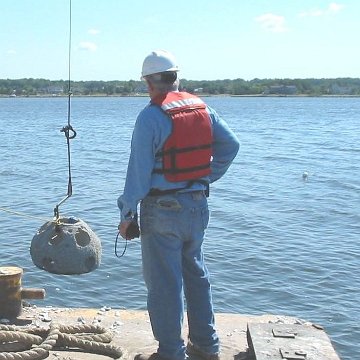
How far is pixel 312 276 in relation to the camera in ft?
37.7

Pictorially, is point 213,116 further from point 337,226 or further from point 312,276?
point 337,226

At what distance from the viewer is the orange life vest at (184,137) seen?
4.85m

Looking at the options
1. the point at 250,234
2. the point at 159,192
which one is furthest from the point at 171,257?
the point at 250,234

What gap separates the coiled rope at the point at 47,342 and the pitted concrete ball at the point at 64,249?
0.48 meters

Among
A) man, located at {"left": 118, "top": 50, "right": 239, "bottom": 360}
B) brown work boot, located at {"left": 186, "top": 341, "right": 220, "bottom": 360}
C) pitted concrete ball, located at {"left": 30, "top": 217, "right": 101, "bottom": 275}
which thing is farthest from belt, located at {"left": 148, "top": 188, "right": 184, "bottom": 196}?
brown work boot, located at {"left": 186, "top": 341, "right": 220, "bottom": 360}

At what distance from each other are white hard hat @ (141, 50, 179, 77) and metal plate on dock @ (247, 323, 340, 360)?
6.70 ft

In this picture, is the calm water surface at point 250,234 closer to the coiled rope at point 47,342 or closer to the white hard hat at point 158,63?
the coiled rope at point 47,342

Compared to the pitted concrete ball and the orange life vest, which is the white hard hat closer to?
the orange life vest

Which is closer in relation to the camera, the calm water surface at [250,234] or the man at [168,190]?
the man at [168,190]

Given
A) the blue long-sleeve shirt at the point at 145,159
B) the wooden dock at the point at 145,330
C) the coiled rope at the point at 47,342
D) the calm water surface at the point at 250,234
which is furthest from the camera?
the calm water surface at the point at 250,234

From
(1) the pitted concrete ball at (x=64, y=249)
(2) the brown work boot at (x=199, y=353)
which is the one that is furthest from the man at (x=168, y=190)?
(1) the pitted concrete ball at (x=64, y=249)

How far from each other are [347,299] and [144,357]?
5.86 meters

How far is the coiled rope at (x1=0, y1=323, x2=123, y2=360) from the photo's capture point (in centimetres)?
534

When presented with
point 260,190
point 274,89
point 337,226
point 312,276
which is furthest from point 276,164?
point 274,89
